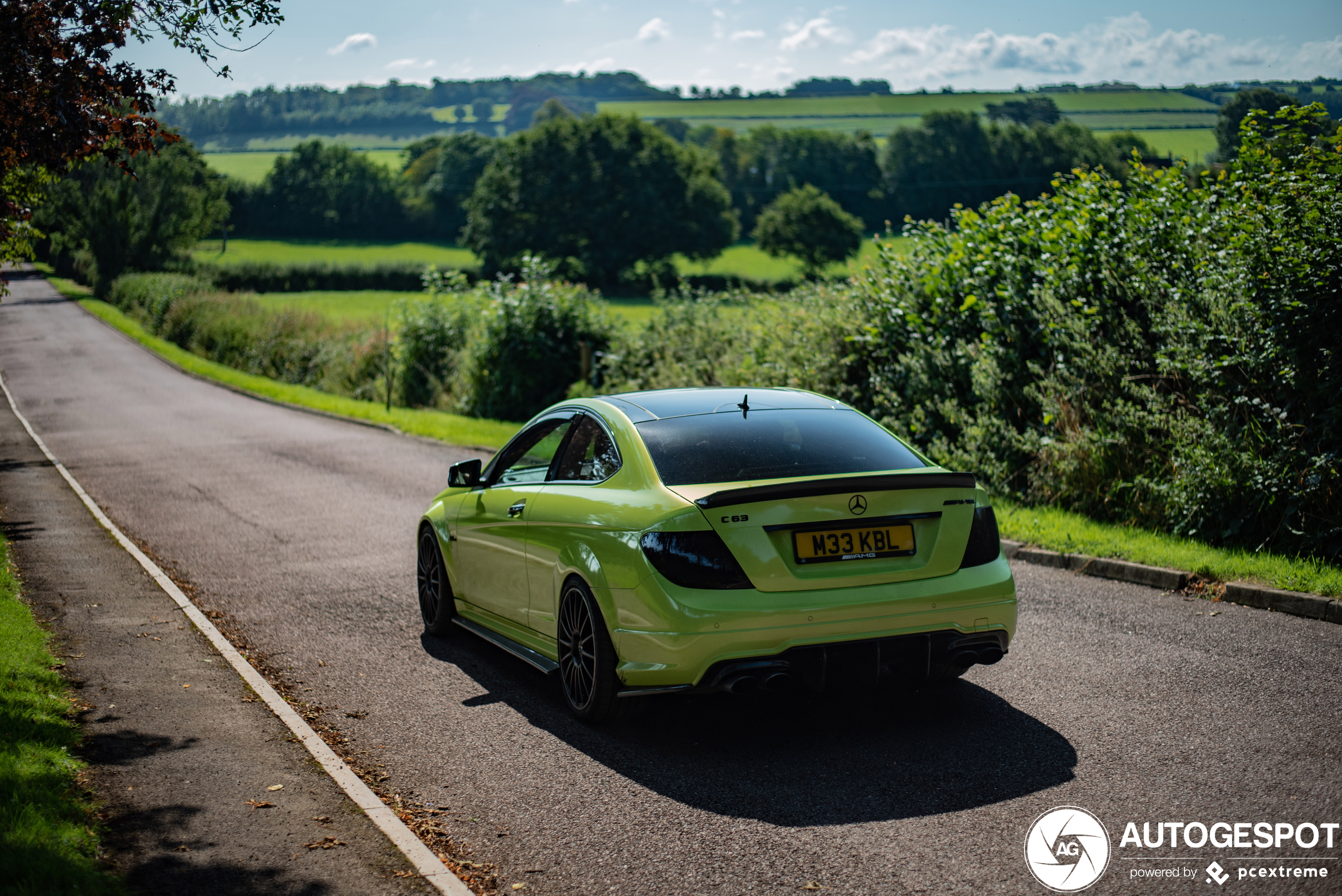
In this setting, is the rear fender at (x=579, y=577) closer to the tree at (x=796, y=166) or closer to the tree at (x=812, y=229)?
the tree at (x=796, y=166)

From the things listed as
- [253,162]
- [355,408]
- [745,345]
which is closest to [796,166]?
[253,162]

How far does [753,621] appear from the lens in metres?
4.82

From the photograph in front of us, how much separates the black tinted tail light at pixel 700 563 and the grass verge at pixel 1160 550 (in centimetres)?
456

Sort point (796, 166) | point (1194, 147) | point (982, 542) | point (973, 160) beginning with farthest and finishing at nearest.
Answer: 1. point (796, 166)
2. point (973, 160)
3. point (1194, 147)
4. point (982, 542)

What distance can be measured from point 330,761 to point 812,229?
9578 cm

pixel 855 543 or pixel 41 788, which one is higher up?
pixel 855 543

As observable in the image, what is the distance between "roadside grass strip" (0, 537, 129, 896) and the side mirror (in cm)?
237

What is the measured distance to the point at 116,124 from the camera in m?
8.41

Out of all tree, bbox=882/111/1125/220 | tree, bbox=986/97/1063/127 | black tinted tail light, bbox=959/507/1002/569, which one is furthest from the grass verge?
tree, bbox=986/97/1063/127

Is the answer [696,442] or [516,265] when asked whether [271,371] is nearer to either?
[696,442]

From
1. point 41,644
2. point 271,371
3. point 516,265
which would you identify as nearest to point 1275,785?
point 41,644

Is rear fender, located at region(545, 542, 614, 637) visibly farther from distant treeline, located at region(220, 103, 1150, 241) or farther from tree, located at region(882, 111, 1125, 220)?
distant treeline, located at region(220, 103, 1150, 241)

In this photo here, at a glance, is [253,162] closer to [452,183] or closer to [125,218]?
[452,183]

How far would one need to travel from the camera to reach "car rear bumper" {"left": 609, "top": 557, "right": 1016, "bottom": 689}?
15.8 ft
